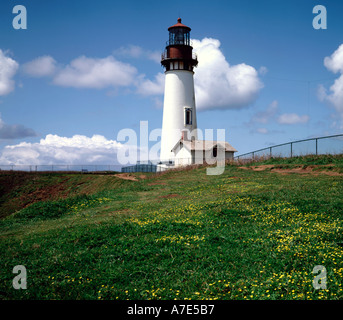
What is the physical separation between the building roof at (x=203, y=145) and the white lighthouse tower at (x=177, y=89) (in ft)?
4.63

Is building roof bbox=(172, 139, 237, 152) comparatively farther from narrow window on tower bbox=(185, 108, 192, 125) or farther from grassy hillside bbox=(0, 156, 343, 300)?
grassy hillside bbox=(0, 156, 343, 300)

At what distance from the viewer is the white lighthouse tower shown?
46.5m

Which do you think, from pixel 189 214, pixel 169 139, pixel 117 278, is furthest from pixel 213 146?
pixel 117 278

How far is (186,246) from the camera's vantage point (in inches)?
413

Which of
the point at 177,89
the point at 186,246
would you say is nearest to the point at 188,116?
the point at 177,89

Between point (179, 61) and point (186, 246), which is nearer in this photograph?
point (186, 246)

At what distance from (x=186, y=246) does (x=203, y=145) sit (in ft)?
126

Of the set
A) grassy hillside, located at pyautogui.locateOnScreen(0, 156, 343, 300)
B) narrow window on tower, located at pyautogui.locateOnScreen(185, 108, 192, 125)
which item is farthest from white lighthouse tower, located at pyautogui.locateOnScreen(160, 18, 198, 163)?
grassy hillside, located at pyautogui.locateOnScreen(0, 156, 343, 300)

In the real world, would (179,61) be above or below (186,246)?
above

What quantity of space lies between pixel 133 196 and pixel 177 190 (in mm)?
2796

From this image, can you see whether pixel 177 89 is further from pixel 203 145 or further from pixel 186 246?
pixel 186 246

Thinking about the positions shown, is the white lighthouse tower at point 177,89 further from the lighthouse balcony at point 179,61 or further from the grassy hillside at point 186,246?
the grassy hillside at point 186,246

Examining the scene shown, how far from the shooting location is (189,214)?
47.8 feet

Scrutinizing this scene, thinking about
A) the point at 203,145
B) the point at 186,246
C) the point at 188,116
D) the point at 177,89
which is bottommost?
the point at 186,246
